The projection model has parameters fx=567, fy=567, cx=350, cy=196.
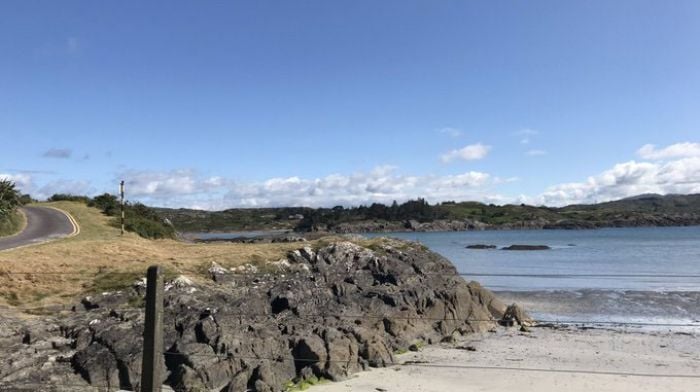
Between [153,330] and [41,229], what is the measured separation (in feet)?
101

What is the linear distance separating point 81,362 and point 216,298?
5.41 metres

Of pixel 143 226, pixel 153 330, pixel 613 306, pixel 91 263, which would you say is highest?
pixel 143 226

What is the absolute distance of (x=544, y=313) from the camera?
105 feet

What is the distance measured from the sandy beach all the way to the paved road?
1879 cm

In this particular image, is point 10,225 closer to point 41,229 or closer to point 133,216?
point 41,229

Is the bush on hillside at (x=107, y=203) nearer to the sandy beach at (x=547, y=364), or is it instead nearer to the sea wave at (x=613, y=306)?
the sea wave at (x=613, y=306)

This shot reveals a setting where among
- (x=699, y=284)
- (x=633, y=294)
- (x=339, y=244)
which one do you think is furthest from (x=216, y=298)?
(x=699, y=284)

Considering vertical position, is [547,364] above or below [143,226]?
below

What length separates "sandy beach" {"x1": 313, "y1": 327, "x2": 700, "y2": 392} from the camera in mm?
16469

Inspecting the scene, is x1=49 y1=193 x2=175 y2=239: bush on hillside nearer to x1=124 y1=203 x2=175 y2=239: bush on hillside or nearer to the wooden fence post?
x1=124 y1=203 x2=175 y2=239: bush on hillside

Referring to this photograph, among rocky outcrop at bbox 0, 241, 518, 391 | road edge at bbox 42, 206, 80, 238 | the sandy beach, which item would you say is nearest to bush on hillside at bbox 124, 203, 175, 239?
road edge at bbox 42, 206, 80, 238

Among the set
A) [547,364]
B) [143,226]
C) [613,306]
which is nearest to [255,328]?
[547,364]

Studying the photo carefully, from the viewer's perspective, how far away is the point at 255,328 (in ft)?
56.2

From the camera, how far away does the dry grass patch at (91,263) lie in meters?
18.2
